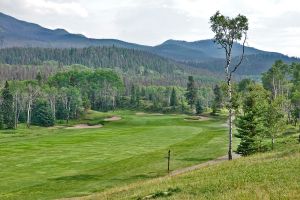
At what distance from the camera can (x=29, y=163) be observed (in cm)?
5428

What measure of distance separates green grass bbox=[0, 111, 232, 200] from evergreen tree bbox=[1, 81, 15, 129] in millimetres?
49082

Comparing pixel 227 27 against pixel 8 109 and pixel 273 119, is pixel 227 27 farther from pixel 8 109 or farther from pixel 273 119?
pixel 8 109

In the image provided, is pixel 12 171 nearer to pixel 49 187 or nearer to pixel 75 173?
pixel 75 173

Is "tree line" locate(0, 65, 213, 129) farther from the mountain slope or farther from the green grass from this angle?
the mountain slope

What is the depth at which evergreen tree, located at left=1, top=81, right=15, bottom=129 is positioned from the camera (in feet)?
417

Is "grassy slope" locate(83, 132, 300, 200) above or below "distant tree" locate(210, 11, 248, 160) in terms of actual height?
below

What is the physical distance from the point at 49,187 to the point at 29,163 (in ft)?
49.4

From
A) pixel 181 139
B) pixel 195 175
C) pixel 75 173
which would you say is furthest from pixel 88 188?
pixel 181 139

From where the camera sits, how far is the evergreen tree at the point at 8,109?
127238mm

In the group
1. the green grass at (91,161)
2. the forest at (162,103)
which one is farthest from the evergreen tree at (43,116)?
the green grass at (91,161)

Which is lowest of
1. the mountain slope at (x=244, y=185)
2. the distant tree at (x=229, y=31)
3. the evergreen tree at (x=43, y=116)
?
→ the evergreen tree at (x=43, y=116)

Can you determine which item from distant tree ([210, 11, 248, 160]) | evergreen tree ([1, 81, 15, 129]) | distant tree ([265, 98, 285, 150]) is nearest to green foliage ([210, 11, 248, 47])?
distant tree ([210, 11, 248, 160])

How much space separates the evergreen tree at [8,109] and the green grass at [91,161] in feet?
161

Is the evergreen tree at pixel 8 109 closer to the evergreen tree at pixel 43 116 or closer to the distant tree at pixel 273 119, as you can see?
the evergreen tree at pixel 43 116
